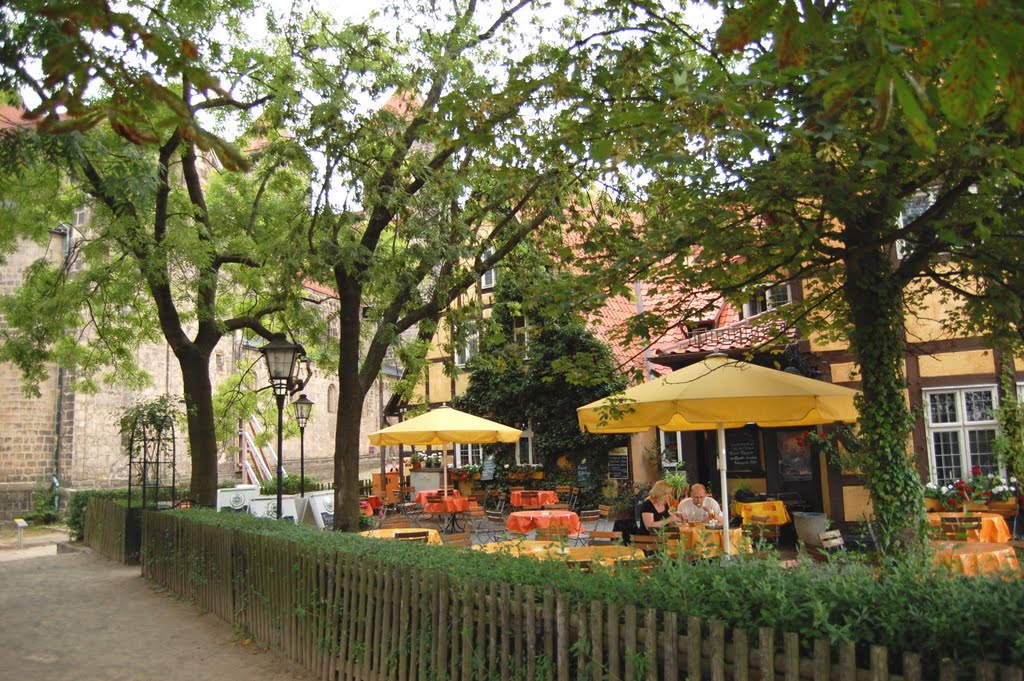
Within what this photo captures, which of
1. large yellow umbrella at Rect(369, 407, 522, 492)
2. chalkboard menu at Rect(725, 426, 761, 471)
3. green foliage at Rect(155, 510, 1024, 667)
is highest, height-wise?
large yellow umbrella at Rect(369, 407, 522, 492)

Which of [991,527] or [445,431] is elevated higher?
[445,431]

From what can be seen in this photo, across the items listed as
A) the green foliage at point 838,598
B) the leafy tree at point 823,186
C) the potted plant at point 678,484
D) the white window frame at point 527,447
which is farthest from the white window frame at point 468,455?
the green foliage at point 838,598

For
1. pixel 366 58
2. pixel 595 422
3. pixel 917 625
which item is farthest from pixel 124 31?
pixel 366 58

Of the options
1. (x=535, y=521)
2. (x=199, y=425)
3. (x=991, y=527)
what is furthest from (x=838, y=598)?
(x=199, y=425)

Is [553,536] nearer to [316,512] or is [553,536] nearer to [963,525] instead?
[963,525]

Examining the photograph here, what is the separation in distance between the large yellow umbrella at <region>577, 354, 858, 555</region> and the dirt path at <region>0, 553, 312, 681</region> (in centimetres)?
419

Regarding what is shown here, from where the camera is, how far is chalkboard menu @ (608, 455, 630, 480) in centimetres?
2111

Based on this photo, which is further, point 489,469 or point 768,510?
point 489,469

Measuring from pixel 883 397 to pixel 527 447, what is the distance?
16.8 m

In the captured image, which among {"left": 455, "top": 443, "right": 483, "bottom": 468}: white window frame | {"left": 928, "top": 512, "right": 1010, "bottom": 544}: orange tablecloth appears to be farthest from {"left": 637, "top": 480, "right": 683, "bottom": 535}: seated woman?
{"left": 455, "top": 443, "right": 483, "bottom": 468}: white window frame

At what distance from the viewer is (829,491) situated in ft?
49.6

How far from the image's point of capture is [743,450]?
1662 centimetres

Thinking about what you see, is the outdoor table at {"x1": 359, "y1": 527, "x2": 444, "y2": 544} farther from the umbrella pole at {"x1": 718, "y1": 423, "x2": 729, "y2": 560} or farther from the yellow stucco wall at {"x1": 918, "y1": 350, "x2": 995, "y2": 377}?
the yellow stucco wall at {"x1": 918, "y1": 350, "x2": 995, "y2": 377}

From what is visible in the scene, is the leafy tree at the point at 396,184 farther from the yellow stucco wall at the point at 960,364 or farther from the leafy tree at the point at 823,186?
the yellow stucco wall at the point at 960,364
